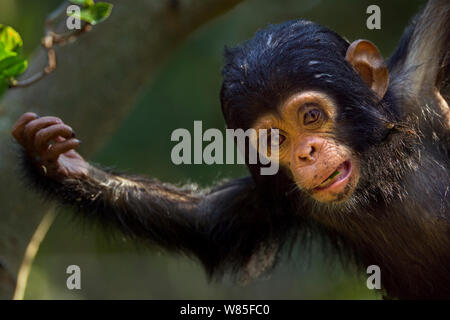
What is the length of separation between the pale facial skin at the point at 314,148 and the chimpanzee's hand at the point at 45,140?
4.40 ft

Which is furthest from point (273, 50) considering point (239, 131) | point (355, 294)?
point (355, 294)

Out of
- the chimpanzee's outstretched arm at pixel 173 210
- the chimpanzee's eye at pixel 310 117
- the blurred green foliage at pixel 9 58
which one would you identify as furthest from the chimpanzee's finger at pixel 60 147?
the chimpanzee's eye at pixel 310 117

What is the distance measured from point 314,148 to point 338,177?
0.26 meters

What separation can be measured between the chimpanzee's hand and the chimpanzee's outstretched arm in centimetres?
13

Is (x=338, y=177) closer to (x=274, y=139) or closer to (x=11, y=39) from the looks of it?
(x=274, y=139)

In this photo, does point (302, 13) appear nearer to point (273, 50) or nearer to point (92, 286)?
point (92, 286)

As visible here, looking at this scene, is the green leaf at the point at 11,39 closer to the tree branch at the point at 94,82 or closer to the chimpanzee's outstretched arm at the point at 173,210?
the chimpanzee's outstretched arm at the point at 173,210

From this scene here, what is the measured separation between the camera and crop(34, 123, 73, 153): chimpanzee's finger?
5332mm

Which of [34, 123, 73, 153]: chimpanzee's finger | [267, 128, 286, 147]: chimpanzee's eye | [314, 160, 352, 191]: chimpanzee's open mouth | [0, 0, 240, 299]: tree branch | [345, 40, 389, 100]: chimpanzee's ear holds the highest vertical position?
[0, 0, 240, 299]: tree branch

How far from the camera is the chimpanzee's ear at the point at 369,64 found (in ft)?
18.2

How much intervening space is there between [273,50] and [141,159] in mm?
9043

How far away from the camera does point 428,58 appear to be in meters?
5.61

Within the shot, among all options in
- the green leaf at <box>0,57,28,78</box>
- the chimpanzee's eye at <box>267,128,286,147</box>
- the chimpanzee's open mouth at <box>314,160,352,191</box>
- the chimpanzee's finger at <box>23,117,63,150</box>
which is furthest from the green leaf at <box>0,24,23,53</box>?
the chimpanzee's open mouth at <box>314,160,352,191</box>

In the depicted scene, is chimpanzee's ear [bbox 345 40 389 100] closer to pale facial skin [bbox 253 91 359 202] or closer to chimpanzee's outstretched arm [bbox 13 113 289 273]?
pale facial skin [bbox 253 91 359 202]
